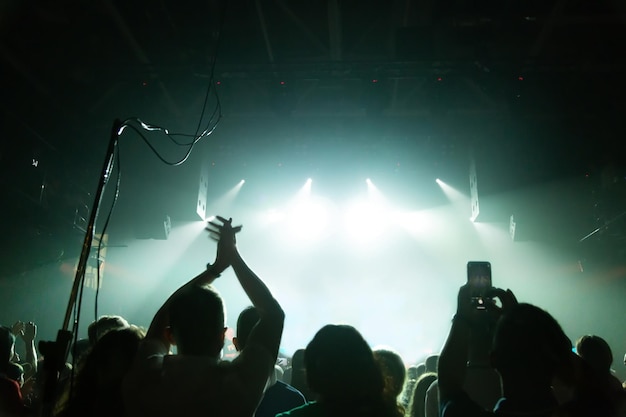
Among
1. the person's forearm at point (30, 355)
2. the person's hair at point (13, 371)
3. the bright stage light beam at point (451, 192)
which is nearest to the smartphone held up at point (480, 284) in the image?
the person's hair at point (13, 371)

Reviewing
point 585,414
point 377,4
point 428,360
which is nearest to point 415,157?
point 377,4

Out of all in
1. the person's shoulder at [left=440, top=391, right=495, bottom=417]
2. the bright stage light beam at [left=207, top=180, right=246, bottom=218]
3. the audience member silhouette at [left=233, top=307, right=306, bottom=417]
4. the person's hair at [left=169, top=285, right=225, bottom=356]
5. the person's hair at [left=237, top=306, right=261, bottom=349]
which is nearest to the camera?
the person's shoulder at [left=440, top=391, right=495, bottom=417]

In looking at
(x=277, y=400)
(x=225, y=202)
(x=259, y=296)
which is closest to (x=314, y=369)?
(x=259, y=296)

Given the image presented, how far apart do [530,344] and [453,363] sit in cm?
25

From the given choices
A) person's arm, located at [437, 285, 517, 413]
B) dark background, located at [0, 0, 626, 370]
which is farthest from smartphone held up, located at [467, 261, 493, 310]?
dark background, located at [0, 0, 626, 370]

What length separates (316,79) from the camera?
19.4 feet

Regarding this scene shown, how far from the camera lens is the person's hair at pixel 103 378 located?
1673 mm

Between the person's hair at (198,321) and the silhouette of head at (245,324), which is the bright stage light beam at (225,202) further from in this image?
the person's hair at (198,321)

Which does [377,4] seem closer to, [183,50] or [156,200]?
[183,50]

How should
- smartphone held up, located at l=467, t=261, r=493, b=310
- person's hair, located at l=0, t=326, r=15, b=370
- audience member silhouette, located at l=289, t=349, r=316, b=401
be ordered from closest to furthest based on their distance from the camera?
smartphone held up, located at l=467, t=261, r=493, b=310
person's hair, located at l=0, t=326, r=15, b=370
audience member silhouette, located at l=289, t=349, r=316, b=401

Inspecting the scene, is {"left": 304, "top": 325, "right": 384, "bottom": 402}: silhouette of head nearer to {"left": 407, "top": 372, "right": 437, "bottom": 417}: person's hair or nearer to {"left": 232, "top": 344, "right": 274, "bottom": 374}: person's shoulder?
{"left": 232, "top": 344, "right": 274, "bottom": 374}: person's shoulder

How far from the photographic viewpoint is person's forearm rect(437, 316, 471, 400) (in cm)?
145

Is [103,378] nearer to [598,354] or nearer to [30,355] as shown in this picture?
[598,354]

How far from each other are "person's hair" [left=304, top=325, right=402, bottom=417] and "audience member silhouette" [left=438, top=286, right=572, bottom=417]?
0.65ft
